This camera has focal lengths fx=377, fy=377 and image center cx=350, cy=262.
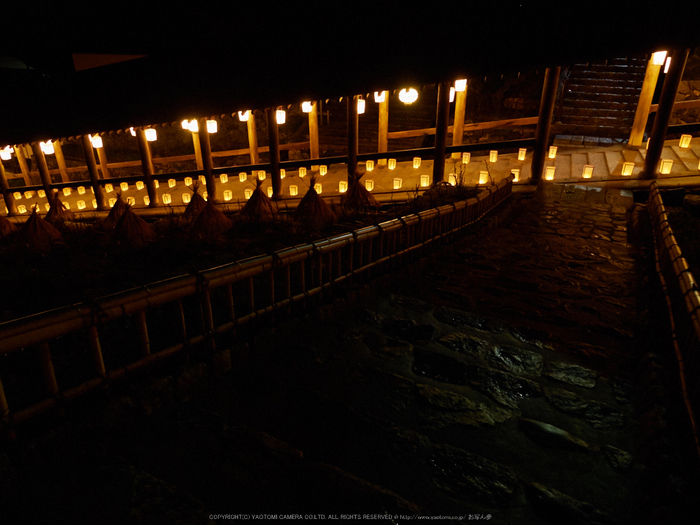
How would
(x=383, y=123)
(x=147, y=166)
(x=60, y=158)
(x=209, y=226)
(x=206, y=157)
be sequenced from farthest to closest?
(x=60, y=158) → (x=383, y=123) → (x=147, y=166) → (x=206, y=157) → (x=209, y=226)

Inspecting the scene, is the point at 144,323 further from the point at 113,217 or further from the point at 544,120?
the point at 544,120

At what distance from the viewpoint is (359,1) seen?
904 cm

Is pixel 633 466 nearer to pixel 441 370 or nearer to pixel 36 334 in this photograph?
pixel 441 370

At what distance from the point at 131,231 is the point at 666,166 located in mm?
13300

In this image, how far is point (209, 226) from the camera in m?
6.59

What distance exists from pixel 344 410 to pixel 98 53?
43.5ft

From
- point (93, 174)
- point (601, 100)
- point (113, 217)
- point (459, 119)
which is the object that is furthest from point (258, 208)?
point (601, 100)

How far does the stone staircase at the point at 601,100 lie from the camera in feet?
58.2

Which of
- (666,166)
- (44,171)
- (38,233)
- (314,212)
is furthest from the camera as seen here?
(44,171)

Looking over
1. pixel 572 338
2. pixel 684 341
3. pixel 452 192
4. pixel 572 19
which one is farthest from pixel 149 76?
pixel 684 341

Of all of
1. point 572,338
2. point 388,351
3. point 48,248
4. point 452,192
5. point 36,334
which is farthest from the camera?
point 452,192

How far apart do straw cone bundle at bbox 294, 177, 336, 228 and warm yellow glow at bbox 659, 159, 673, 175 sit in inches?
382

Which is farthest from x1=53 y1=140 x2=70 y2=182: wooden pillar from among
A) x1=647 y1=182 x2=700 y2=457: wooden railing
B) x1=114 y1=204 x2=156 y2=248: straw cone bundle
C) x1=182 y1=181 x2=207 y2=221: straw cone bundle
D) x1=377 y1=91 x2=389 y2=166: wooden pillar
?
x1=647 y1=182 x2=700 y2=457: wooden railing

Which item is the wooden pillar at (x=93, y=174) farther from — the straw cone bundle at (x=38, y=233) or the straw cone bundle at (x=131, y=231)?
the straw cone bundle at (x=131, y=231)
